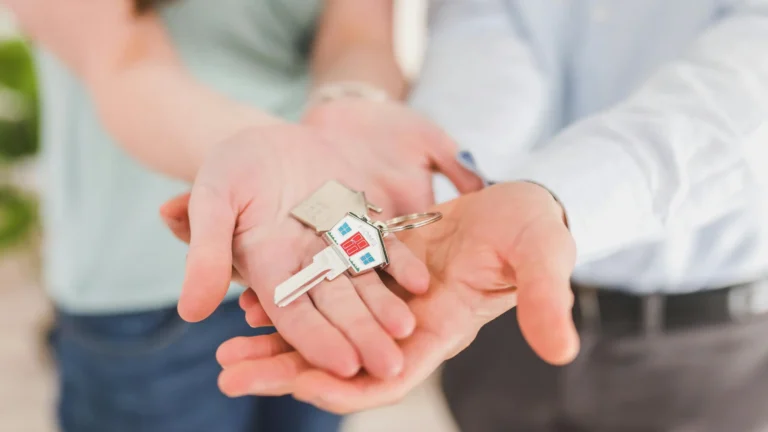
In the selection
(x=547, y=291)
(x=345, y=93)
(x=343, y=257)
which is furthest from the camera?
(x=345, y=93)

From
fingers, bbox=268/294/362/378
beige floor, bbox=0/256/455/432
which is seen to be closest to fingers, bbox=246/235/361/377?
fingers, bbox=268/294/362/378

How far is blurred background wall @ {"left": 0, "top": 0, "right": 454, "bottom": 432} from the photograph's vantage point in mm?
1501

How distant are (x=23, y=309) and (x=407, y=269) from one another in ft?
5.53

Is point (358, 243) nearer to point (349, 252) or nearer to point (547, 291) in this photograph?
point (349, 252)

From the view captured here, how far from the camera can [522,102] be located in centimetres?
80

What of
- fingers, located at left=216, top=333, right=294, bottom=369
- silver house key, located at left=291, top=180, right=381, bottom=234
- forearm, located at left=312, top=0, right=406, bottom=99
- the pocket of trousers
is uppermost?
forearm, located at left=312, top=0, right=406, bottom=99

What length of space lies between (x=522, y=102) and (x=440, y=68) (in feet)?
0.43

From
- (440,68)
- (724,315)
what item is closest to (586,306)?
(724,315)

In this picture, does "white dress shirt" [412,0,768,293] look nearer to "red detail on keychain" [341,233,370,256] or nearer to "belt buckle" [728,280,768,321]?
"belt buckle" [728,280,768,321]

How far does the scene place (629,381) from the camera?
33.2 inches

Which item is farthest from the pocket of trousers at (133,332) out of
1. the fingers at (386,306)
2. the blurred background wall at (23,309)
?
the blurred background wall at (23,309)

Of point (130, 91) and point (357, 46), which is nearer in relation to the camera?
point (130, 91)

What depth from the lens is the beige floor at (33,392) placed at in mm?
1493

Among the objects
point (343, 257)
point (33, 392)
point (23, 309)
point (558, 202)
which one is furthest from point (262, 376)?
point (23, 309)
